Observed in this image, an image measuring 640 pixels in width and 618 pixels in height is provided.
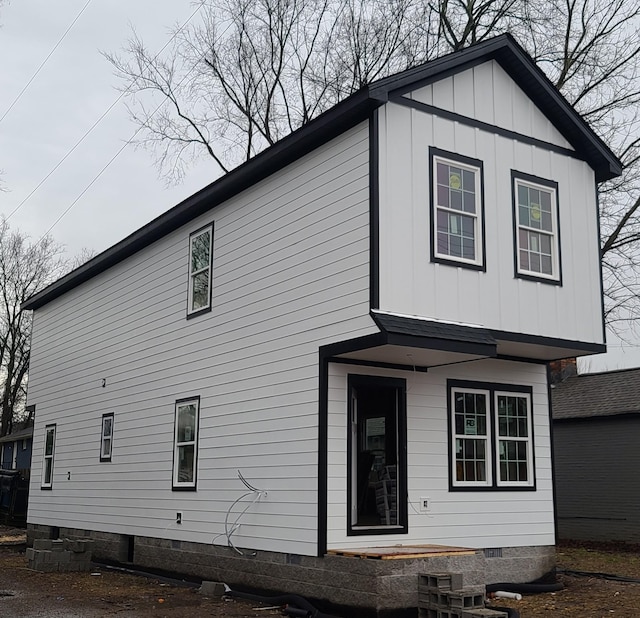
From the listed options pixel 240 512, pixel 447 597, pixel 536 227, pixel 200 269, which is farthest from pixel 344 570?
pixel 200 269

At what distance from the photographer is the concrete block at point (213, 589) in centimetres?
1176

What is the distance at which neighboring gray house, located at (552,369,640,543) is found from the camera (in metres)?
19.4

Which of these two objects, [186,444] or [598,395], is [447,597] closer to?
[186,444]

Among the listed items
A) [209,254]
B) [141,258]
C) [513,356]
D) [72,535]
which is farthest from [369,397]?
[72,535]

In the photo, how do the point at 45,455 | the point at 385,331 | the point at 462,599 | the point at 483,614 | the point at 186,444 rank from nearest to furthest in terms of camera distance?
1. the point at 483,614
2. the point at 462,599
3. the point at 385,331
4. the point at 186,444
5. the point at 45,455

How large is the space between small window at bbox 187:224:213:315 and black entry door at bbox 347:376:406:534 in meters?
3.28

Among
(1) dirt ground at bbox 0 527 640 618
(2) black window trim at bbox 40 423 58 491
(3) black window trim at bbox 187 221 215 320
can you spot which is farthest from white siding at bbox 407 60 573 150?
(2) black window trim at bbox 40 423 58 491

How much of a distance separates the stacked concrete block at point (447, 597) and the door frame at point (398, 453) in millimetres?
1299

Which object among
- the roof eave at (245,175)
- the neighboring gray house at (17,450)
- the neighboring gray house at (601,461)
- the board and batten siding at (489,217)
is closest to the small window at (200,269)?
the roof eave at (245,175)

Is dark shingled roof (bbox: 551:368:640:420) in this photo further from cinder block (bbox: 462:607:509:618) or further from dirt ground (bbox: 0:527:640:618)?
cinder block (bbox: 462:607:509:618)

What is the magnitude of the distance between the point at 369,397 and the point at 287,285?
268 cm

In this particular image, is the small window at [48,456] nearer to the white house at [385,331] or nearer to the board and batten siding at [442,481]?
the white house at [385,331]

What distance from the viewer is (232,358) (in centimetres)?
1300

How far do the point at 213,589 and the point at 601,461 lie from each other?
11.9 meters
